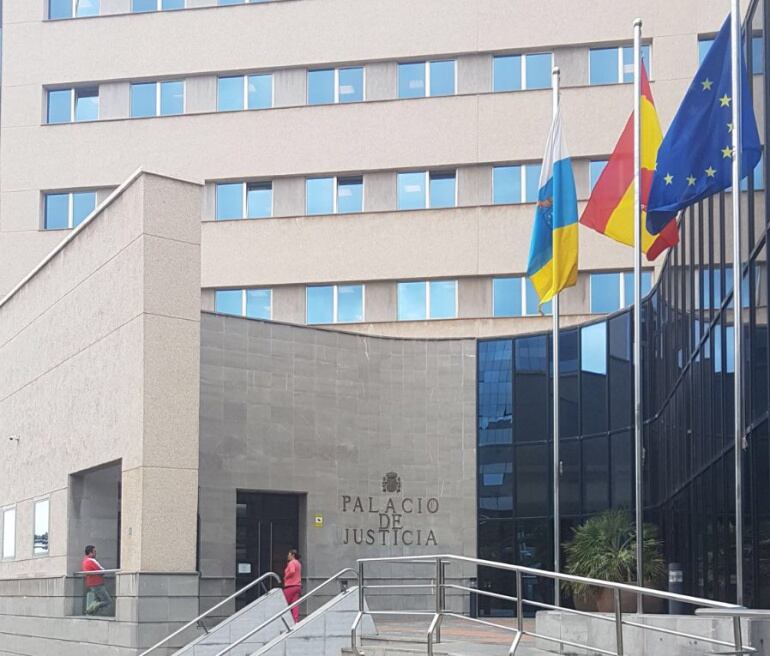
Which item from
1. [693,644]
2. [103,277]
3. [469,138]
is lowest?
[693,644]

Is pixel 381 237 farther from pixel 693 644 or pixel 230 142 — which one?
pixel 693 644

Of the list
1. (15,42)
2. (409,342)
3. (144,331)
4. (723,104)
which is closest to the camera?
(723,104)

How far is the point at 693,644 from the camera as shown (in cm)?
1310

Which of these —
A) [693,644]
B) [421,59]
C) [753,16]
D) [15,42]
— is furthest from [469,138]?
[693,644]

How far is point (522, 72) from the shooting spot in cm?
3978

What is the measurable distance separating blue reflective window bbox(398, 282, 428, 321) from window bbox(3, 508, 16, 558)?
44.1ft

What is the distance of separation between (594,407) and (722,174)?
14556mm

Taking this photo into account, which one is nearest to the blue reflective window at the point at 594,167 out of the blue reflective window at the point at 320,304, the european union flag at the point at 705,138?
the blue reflective window at the point at 320,304

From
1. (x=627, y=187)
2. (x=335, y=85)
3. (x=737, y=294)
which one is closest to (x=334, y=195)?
(x=335, y=85)

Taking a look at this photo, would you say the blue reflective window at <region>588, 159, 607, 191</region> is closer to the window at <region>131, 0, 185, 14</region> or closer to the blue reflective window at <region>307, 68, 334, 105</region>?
the blue reflective window at <region>307, 68, 334, 105</region>

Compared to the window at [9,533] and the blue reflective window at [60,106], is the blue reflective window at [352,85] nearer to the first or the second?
the blue reflective window at [60,106]

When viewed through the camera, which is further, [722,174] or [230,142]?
[230,142]

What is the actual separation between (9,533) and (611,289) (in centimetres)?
1799

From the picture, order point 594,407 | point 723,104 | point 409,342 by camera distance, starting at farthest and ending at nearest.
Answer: point 409,342, point 594,407, point 723,104
